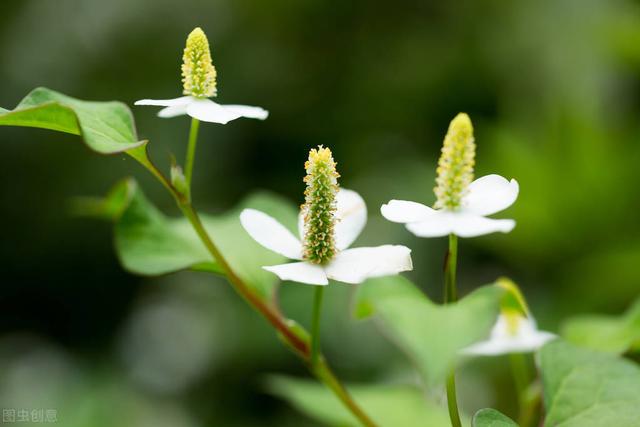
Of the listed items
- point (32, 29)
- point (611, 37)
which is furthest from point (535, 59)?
point (32, 29)

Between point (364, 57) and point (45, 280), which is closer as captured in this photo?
→ point (45, 280)

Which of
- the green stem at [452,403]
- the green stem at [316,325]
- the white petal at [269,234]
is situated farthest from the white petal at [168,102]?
the green stem at [452,403]

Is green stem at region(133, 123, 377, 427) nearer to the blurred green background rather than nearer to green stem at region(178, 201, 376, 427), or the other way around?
green stem at region(178, 201, 376, 427)

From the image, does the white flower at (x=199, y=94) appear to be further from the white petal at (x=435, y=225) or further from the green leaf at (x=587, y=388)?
the green leaf at (x=587, y=388)

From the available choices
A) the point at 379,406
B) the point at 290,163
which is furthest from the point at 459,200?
the point at 290,163

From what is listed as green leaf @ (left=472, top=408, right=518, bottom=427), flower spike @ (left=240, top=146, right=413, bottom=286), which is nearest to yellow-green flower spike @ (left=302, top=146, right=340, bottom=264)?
flower spike @ (left=240, top=146, right=413, bottom=286)

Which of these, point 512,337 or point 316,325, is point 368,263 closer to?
point 316,325

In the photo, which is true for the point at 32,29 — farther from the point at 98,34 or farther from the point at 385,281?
the point at 385,281
